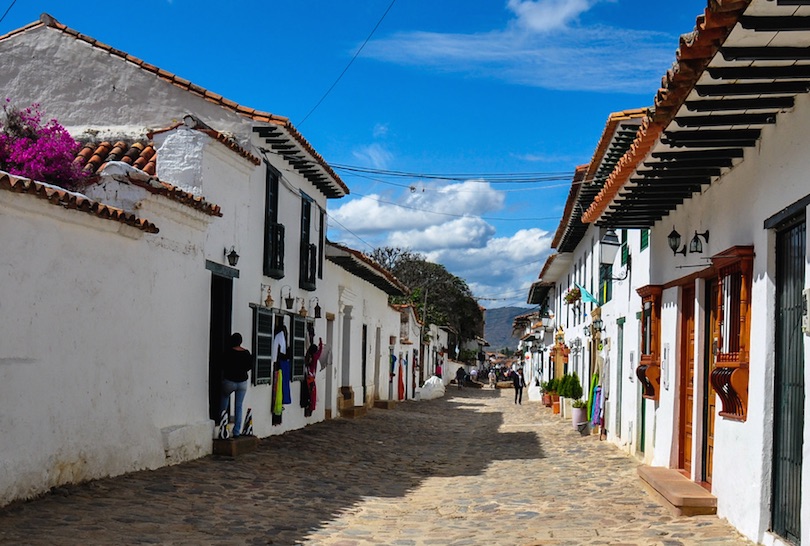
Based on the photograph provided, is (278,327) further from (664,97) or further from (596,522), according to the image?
(664,97)

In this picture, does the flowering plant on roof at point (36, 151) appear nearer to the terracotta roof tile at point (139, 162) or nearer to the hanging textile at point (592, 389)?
the terracotta roof tile at point (139, 162)

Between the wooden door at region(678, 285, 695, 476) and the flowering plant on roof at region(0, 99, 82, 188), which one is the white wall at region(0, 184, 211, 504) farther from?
the wooden door at region(678, 285, 695, 476)

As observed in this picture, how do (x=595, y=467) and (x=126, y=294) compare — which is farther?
(x=595, y=467)

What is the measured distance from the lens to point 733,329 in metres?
8.46

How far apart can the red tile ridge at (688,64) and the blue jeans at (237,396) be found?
6.67 metres

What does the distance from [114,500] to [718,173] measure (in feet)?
20.8

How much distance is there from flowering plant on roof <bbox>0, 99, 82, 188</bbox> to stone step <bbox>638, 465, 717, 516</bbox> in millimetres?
7321

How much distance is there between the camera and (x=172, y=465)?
444 inches

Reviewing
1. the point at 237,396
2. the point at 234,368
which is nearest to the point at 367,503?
the point at 234,368

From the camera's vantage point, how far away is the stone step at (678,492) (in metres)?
8.77

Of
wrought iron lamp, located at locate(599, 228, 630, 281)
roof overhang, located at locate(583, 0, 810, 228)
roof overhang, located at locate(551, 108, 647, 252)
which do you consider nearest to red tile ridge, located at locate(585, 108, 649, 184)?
roof overhang, located at locate(551, 108, 647, 252)

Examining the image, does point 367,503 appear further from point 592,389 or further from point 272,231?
point 592,389

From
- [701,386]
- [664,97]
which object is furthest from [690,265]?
[664,97]

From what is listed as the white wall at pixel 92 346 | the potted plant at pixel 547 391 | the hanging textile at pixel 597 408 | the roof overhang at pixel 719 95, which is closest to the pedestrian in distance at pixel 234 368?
the white wall at pixel 92 346
